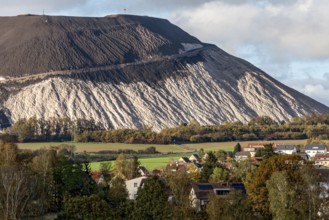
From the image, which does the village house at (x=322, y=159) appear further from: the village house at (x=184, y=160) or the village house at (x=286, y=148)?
the village house at (x=184, y=160)

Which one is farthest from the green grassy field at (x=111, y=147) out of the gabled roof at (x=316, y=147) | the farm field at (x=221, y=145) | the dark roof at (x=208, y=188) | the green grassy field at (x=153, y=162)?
the dark roof at (x=208, y=188)

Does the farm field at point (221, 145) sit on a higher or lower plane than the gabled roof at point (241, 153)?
higher

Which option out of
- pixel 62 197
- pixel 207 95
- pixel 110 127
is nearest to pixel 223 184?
pixel 62 197

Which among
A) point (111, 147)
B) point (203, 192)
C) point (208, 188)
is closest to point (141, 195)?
point (203, 192)

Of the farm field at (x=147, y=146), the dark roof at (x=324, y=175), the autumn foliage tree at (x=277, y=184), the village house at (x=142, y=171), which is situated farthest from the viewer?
the farm field at (x=147, y=146)

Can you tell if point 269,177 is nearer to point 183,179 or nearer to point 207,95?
point 183,179
